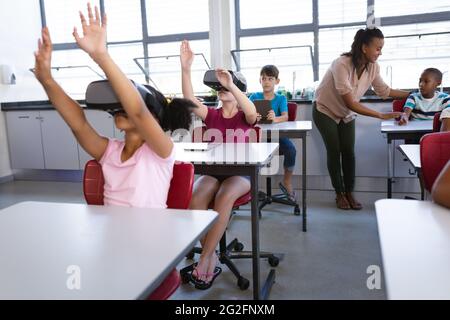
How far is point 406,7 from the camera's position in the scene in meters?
4.10

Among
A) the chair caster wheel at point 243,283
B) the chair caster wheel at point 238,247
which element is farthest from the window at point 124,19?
the chair caster wheel at point 243,283

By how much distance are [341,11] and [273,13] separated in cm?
73

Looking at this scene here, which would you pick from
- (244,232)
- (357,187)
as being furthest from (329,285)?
(357,187)

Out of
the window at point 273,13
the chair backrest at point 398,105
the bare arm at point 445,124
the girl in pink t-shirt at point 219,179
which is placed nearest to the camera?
the girl in pink t-shirt at point 219,179

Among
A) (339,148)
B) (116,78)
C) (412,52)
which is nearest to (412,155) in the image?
(116,78)

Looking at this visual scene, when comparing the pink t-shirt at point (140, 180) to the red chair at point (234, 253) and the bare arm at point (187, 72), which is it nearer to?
the red chair at point (234, 253)

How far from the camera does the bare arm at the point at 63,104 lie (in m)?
1.32

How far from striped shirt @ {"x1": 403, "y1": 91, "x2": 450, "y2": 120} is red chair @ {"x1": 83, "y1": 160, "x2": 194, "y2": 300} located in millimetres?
2551

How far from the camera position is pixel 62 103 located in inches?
53.5

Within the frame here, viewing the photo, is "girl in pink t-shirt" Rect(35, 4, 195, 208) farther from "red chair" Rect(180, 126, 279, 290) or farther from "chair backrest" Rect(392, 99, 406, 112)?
"chair backrest" Rect(392, 99, 406, 112)

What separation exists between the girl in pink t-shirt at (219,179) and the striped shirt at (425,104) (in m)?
1.64

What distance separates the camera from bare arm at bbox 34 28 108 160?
4.32 feet

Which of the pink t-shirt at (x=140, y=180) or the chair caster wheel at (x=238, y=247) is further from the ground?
the pink t-shirt at (x=140, y=180)

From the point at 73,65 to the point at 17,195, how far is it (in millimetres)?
1977
